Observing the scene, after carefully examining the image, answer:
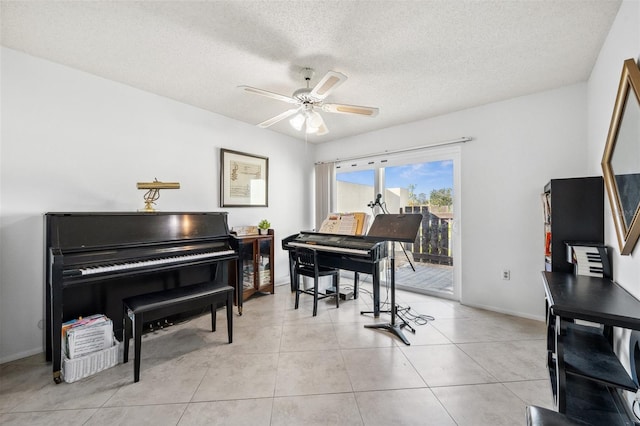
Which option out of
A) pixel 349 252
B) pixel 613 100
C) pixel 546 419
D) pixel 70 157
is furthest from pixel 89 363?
pixel 613 100

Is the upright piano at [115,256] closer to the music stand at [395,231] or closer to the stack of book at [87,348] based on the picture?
the stack of book at [87,348]

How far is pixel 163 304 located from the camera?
6.76ft

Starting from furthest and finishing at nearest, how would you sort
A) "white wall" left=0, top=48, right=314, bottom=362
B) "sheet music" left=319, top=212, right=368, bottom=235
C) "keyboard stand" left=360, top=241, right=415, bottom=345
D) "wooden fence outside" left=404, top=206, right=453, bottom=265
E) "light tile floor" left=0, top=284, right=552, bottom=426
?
"wooden fence outside" left=404, top=206, right=453, bottom=265 → "sheet music" left=319, top=212, right=368, bottom=235 → "keyboard stand" left=360, top=241, right=415, bottom=345 → "white wall" left=0, top=48, right=314, bottom=362 → "light tile floor" left=0, top=284, right=552, bottom=426

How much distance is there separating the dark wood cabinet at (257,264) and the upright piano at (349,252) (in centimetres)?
35

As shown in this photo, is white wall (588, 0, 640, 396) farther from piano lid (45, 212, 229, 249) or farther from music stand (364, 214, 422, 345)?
piano lid (45, 212, 229, 249)

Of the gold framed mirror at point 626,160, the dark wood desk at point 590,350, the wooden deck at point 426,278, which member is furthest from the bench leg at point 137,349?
the wooden deck at point 426,278

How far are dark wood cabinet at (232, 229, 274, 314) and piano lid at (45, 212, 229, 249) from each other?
63 cm

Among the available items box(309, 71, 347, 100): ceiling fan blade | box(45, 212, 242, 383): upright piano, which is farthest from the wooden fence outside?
box(45, 212, 242, 383): upright piano

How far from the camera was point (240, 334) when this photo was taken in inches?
103

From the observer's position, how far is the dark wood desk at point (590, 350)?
121cm

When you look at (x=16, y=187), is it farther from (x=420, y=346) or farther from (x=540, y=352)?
(x=540, y=352)

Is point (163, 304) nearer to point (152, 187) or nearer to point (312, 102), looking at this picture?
point (152, 187)

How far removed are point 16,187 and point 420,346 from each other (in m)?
3.73

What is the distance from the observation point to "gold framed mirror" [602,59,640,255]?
142 cm
